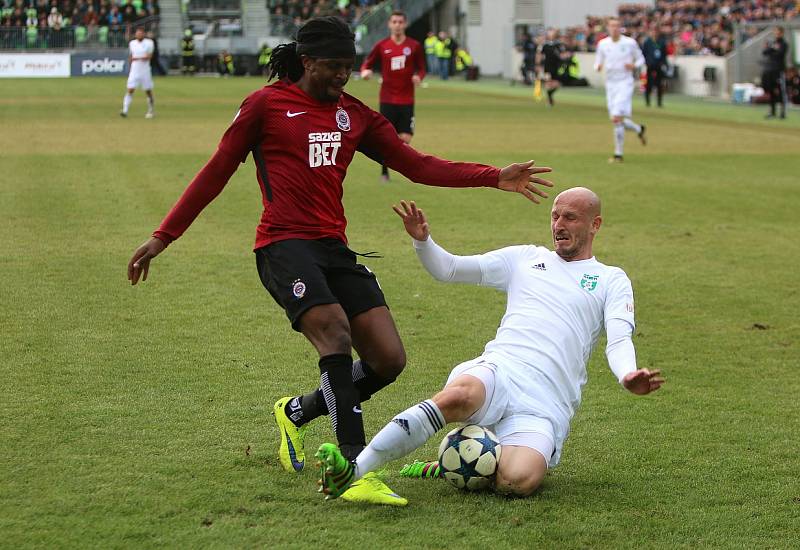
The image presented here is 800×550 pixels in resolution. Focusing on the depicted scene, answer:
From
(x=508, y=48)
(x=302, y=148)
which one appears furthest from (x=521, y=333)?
(x=508, y=48)

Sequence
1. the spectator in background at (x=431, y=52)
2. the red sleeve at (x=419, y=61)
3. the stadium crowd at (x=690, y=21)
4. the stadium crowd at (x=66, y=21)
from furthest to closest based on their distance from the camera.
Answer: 1. the spectator in background at (x=431, y=52)
2. the stadium crowd at (x=66, y=21)
3. the stadium crowd at (x=690, y=21)
4. the red sleeve at (x=419, y=61)

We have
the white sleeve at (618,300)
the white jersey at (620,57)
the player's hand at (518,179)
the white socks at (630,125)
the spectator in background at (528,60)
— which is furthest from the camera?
the spectator in background at (528,60)

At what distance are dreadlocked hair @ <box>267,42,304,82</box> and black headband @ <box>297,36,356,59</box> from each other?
0.16 meters

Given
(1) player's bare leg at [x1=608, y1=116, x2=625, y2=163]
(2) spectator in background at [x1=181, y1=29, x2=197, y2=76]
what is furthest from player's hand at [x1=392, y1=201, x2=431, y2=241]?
(2) spectator in background at [x1=181, y1=29, x2=197, y2=76]

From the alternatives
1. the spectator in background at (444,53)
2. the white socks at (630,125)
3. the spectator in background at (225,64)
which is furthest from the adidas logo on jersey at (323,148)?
the spectator in background at (444,53)

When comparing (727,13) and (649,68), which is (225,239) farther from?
(727,13)

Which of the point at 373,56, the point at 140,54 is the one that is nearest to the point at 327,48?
the point at 373,56

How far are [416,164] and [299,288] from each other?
1.07 meters

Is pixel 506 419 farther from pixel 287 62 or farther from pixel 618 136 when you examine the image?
pixel 618 136

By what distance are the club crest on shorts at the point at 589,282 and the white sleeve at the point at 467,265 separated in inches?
15.9

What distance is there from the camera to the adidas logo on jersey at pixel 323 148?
227 inches

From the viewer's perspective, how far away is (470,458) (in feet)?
17.7

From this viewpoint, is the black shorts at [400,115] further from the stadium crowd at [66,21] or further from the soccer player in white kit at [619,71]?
the stadium crowd at [66,21]

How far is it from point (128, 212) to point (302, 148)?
9326mm
